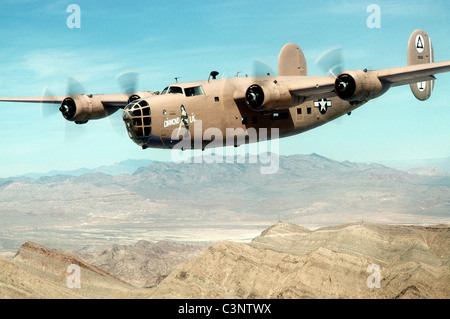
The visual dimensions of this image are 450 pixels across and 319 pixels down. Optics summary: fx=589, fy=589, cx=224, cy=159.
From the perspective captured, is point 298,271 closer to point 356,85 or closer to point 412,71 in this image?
point 356,85

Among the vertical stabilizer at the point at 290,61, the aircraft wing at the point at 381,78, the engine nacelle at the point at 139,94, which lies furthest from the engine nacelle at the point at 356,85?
the engine nacelle at the point at 139,94

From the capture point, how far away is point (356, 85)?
34.8 meters

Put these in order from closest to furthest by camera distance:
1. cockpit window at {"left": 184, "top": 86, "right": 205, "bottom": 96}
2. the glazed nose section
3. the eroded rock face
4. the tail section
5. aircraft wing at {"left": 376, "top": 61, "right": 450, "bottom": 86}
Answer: the glazed nose section
aircraft wing at {"left": 376, "top": 61, "right": 450, "bottom": 86}
cockpit window at {"left": 184, "top": 86, "right": 205, "bottom": 96}
the tail section
the eroded rock face

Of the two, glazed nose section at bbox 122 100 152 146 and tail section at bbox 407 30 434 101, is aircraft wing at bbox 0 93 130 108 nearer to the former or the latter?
glazed nose section at bbox 122 100 152 146

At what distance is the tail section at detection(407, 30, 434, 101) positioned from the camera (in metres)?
48.0

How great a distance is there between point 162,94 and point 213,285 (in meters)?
22.2

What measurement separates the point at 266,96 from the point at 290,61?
10952 millimetres

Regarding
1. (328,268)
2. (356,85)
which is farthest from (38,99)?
(328,268)

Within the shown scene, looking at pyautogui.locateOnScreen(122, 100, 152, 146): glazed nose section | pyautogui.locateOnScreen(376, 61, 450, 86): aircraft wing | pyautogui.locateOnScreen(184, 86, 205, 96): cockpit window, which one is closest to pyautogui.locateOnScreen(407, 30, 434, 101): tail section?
pyautogui.locateOnScreen(376, 61, 450, 86): aircraft wing

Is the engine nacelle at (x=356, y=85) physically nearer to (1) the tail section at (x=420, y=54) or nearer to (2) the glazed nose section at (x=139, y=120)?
(2) the glazed nose section at (x=139, y=120)

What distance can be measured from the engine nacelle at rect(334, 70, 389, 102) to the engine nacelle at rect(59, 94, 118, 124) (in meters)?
16.6
